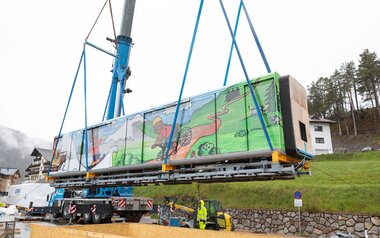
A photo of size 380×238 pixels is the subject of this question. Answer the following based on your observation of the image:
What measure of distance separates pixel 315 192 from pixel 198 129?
455 inches

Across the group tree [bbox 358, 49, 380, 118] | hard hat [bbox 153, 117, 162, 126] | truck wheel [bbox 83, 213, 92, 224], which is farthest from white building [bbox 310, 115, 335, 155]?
hard hat [bbox 153, 117, 162, 126]

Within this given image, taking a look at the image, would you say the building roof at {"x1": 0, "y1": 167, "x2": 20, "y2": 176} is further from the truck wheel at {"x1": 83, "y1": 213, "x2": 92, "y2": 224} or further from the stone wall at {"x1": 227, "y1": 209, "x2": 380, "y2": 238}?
the stone wall at {"x1": 227, "y1": 209, "x2": 380, "y2": 238}

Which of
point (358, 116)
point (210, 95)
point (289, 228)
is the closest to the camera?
point (210, 95)

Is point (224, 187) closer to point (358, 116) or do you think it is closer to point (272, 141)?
point (272, 141)

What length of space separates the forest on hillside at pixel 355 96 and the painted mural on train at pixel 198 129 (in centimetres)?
4880

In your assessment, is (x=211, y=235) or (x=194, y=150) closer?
(x=211, y=235)

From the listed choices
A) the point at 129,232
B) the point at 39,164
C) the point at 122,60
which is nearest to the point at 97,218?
the point at 129,232

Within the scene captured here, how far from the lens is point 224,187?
73.3ft

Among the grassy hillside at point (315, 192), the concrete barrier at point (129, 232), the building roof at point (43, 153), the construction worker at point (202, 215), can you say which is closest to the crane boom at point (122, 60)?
the grassy hillside at point (315, 192)

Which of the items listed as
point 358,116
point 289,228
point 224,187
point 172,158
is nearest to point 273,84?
point 172,158

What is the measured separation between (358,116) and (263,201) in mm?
46092

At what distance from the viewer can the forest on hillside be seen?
168 feet

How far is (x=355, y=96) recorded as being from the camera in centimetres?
5631

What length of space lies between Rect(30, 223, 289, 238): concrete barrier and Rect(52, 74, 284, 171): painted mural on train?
210 cm
